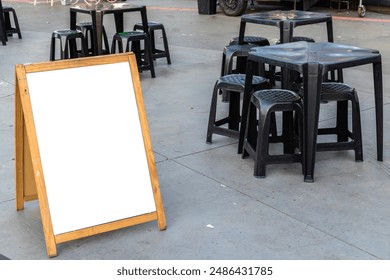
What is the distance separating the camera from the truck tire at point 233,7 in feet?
47.9

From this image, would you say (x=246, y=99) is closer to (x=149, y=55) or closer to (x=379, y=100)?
(x=379, y=100)

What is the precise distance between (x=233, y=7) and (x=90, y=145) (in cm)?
1150

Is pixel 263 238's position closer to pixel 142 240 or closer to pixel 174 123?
pixel 142 240

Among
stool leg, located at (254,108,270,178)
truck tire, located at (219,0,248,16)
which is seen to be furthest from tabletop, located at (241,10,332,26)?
truck tire, located at (219,0,248,16)

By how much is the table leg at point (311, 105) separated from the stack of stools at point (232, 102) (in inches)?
33.1

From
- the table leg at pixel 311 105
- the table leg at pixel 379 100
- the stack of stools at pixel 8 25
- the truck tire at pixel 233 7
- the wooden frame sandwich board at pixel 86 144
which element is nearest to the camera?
the wooden frame sandwich board at pixel 86 144

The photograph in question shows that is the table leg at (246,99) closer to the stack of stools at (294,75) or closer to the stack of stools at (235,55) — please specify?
the stack of stools at (235,55)

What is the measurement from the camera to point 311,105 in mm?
4617

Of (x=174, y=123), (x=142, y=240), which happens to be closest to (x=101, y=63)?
(x=142, y=240)

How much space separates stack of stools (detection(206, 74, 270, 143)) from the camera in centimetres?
548

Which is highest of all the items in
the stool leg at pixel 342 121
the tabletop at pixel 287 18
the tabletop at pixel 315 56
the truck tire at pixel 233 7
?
the tabletop at pixel 315 56

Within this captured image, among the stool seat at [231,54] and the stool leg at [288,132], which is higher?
the stool seat at [231,54]

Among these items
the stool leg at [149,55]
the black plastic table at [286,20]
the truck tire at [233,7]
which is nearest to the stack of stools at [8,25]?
the stool leg at [149,55]

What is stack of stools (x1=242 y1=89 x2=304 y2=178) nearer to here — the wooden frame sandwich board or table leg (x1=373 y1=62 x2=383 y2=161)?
table leg (x1=373 y1=62 x2=383 y2=161)
